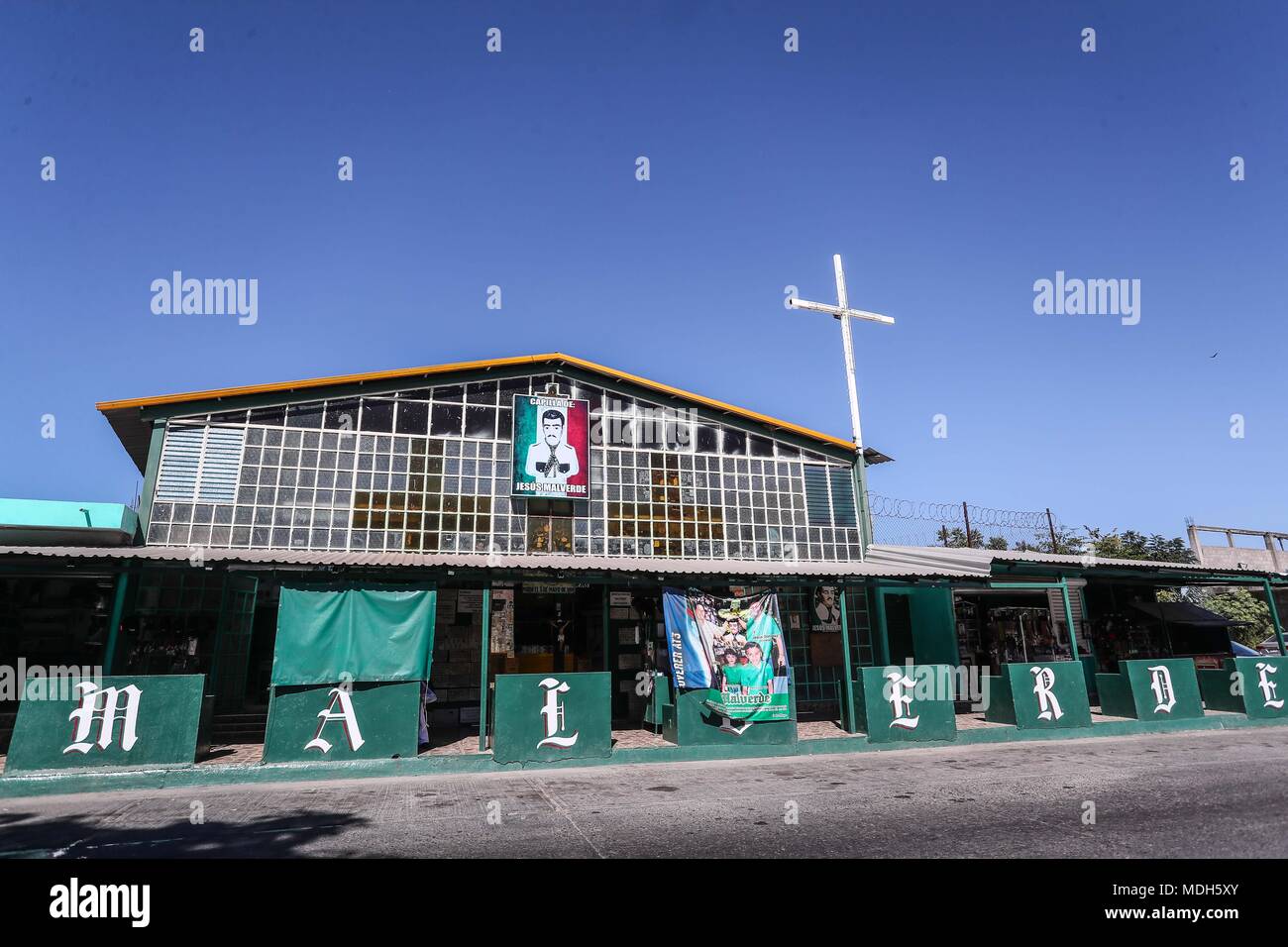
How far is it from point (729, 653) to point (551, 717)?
345 centimetres

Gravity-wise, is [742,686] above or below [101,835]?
above

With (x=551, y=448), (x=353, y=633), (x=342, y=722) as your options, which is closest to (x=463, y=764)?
(x=342, y=722)

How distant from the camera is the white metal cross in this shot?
60.0 feet

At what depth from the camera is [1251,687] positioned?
619 inches

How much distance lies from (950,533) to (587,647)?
3156 centimetres

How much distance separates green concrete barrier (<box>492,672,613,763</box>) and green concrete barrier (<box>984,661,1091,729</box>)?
830cm

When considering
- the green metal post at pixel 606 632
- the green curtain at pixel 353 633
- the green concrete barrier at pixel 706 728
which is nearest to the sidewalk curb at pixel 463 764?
the green concrete barrier at pixel 706 728

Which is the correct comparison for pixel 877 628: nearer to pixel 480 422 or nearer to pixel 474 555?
pixel 474 555

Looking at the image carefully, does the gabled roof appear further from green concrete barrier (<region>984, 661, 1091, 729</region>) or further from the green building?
green concrete barrier (<region>984, 661, 1091, 729</region>)

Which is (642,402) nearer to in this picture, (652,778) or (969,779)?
(652,778)

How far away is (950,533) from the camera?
41.8 metres

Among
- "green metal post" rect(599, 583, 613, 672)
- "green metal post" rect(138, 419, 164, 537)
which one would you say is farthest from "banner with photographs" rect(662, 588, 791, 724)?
"green metal post" rect(138, 419, 164, 537)
